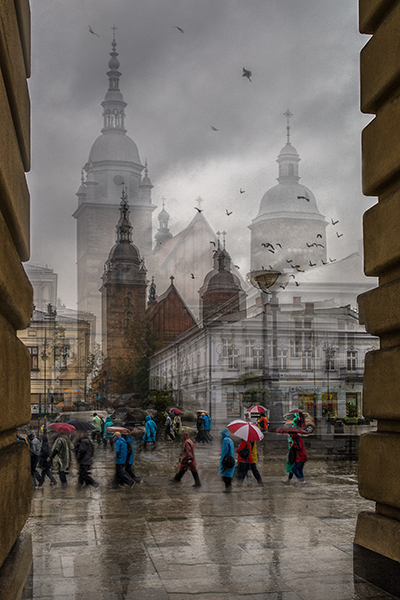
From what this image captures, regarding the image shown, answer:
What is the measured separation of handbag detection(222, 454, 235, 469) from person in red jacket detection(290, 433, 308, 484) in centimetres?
163

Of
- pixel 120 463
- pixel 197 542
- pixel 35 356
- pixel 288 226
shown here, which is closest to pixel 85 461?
pixel 120 463

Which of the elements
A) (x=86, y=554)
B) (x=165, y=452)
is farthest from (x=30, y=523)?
(x=165, y=452)

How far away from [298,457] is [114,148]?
119383mm

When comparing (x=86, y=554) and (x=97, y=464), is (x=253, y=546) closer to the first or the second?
(x=86, y=554)

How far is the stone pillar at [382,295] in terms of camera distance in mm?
6059

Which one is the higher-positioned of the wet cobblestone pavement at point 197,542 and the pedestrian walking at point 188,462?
the pedestrian walking at point 188,462

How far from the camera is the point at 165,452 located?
84.1ft

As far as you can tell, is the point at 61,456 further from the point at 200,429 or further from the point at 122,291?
the point at 122,291

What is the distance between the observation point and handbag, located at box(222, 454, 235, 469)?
14789 millimetres

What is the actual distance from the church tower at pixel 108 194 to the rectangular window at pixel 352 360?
6520 centimetres

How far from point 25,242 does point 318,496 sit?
976 centimetres

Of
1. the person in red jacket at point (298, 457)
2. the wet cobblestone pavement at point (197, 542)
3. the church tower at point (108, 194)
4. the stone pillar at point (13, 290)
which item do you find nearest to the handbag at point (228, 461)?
the wet cobblestone pavement at point (197, 542)

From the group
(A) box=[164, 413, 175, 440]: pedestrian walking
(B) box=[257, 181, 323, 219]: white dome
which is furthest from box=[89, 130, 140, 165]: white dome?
(A) box=[164, 413, 175, 440]: pedestrian walking

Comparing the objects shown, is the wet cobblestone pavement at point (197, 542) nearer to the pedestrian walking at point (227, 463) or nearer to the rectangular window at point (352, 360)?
the pedestrian walking at point (227, 463)
